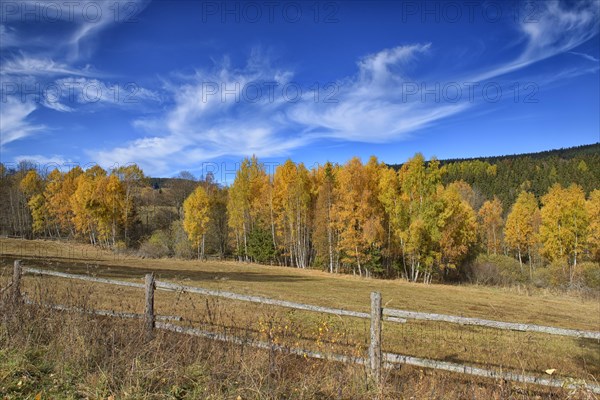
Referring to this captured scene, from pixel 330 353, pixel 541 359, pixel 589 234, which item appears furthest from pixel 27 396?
pixel 589 234

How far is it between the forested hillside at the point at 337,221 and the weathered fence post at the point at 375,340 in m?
30.2

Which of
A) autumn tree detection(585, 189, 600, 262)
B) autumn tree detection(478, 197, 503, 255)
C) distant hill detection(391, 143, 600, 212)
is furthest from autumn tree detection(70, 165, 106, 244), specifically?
distant hill detection(391, 143, 600, 212)

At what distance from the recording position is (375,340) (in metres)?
6.09

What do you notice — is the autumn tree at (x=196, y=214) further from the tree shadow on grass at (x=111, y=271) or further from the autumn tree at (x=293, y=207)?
the tree shadow on grass at (x=111, y=271)

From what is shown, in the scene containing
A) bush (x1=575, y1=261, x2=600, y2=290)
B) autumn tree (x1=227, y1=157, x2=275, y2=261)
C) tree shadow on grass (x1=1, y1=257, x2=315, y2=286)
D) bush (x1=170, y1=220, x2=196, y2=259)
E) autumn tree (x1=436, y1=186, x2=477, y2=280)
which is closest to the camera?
tree shadow on grass (x1=1, y1=257, x2=315, y2=286)

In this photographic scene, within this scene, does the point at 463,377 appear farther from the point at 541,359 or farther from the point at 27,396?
the point at 27,396

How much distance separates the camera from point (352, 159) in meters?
39.1

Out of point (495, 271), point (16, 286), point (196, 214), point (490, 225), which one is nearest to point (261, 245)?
point (196, 214)

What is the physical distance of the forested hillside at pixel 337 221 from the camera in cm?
3731

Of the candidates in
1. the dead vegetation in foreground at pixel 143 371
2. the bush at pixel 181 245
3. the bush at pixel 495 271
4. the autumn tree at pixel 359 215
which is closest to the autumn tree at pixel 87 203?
the bush at pixel 181 245

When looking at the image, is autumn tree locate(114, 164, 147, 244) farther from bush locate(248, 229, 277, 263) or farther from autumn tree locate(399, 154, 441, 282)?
autumn tree locate(399, 154, 441, 282)

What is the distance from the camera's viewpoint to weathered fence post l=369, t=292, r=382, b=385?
5.99 meters

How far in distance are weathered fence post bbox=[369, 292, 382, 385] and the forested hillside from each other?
30.2m

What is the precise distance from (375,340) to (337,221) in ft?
109
